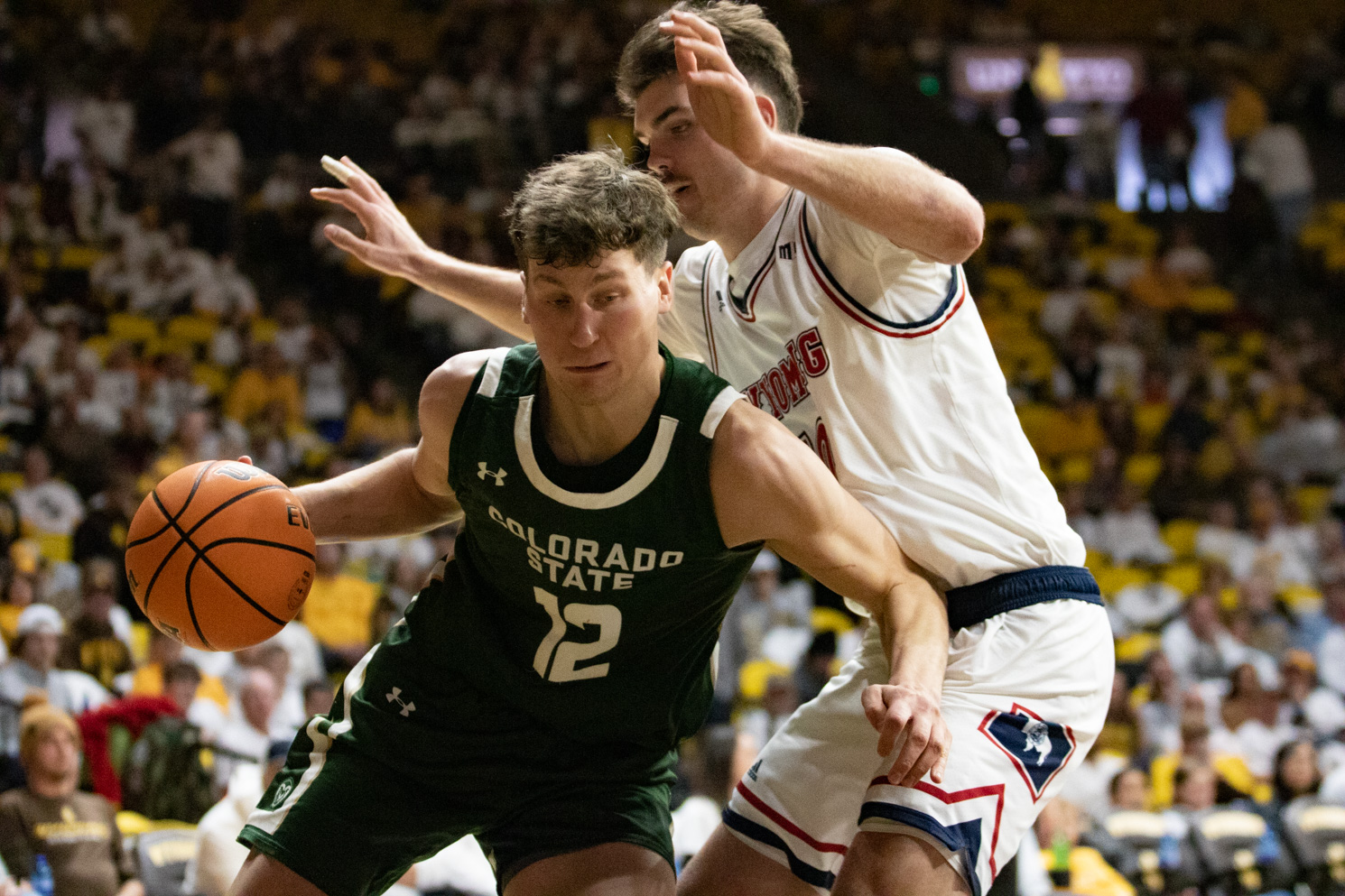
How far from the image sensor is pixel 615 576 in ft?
9.89

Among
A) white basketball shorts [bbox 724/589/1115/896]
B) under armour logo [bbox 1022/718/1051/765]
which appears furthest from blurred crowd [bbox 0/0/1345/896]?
under armour logo [bbox 1022/718/1051/765]

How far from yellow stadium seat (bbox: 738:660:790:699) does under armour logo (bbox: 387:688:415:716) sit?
598 centimetres

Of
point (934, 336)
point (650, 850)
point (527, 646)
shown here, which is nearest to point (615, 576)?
point (527, 646)

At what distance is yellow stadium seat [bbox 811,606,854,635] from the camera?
10064 mm

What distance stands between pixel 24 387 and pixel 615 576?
8871 mm

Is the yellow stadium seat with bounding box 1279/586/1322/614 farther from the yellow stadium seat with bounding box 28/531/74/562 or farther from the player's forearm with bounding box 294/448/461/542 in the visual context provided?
the player's forearm with bounding box 294/448/461/542

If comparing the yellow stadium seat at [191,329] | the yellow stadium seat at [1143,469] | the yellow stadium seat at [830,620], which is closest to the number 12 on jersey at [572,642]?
the yellow stadium seat at [830,620]

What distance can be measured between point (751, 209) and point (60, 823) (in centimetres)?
468

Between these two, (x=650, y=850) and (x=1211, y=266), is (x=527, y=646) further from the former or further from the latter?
(x=1211, y=266)

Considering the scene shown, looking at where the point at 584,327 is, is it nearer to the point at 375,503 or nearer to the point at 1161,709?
the point at 375,503

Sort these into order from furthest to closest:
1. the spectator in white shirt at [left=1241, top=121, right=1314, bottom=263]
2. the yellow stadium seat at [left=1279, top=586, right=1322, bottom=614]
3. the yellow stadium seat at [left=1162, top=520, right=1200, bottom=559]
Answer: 1. the spectator in white shirt at [left=1241, top=121, right=1314, bottom=263]
2. the yellow stadium seat at [left=1162, top=520, right=1200, bottom=559]
3. the yellow stadium seat at [left=1279, top=586, right=1322, bottom=614]

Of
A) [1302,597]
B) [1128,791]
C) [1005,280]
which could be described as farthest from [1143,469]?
[1128,791]

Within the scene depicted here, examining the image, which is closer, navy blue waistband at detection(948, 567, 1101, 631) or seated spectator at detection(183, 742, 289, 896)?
navy blue waistband at detection(948, 567, 1101, 631)

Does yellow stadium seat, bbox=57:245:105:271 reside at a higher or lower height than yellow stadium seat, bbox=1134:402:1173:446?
higher
